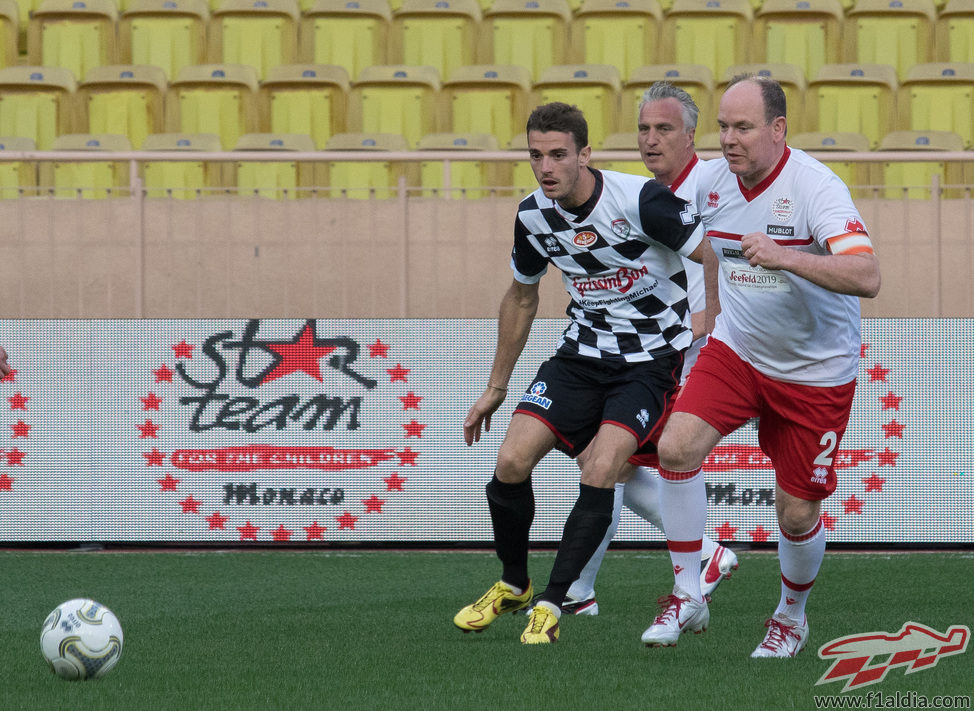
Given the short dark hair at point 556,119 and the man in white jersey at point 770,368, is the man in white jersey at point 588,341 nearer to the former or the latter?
the short dark hair at point 556,119

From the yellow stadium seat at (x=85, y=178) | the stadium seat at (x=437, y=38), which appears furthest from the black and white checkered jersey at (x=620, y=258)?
the stadium seat at (x=437, y=38)

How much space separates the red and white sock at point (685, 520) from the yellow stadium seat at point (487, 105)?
7.91 m

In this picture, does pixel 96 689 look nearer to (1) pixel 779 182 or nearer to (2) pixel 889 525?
(1) pixel 779 182

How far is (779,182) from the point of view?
4.87 meters

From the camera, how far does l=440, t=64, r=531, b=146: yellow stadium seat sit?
12648mm

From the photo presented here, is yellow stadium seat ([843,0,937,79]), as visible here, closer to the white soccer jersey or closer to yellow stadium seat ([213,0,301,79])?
yellow stadium seat ([213,0,301,79])

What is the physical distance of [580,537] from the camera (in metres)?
5.36

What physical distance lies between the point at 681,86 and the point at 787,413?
7971mm

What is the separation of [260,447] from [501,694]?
488cm

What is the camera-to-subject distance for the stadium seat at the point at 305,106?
12.8 meters

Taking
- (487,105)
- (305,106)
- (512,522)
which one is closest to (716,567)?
(512,522)

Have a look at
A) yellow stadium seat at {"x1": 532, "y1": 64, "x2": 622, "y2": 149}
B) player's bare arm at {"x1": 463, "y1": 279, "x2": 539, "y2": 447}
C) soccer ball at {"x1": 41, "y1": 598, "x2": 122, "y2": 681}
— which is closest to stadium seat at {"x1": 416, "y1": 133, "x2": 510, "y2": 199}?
yellow stadium seat at {"x1": 532, "y1": 64, "x2": 622, "y2": 149}

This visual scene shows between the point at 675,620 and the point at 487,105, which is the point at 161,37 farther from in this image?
the point at 675,620

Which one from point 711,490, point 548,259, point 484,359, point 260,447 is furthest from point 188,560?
point 548,259
